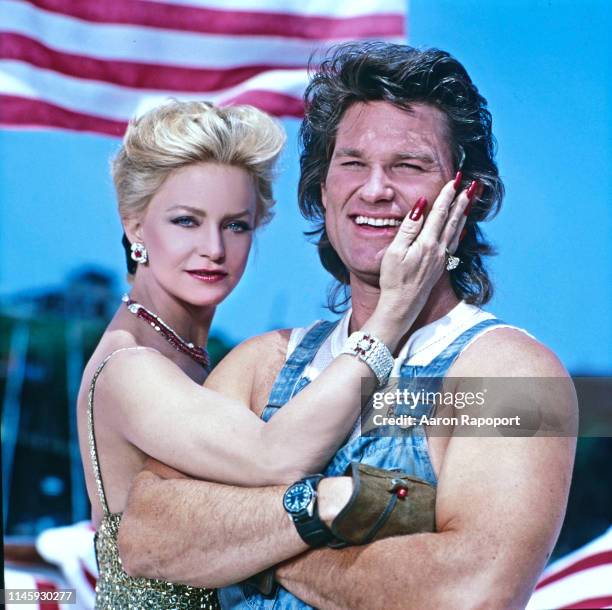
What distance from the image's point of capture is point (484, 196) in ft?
8.50

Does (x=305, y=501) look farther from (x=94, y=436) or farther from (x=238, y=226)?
(x=238, y=226)

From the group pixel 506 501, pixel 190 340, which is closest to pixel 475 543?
pixel 506 501

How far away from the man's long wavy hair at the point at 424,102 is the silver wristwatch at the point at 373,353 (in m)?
0.33

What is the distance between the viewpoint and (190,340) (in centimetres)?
303

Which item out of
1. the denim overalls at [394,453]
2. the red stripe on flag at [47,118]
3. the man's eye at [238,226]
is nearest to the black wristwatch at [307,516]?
the denim overalls at [394,453]

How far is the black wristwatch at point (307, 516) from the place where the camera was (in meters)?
2.16

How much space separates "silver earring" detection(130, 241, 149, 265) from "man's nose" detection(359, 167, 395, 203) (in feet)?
2.65

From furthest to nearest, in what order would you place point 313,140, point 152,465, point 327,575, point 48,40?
point 48,40 → point 313,140 → point 152,465 → point 327,575

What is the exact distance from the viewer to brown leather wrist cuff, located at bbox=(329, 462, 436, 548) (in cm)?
213

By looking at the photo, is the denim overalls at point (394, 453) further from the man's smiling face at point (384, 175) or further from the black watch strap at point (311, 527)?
the man's smiling face at point (384, 175)

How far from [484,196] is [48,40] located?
182 centimetres

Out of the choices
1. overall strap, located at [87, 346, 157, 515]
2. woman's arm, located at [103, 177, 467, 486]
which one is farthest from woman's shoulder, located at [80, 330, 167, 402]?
woman's arm, located at [103, 177, 467, 486]

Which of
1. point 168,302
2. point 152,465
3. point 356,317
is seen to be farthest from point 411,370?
point 168,302

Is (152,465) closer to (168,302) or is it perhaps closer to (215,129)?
(168,302)
